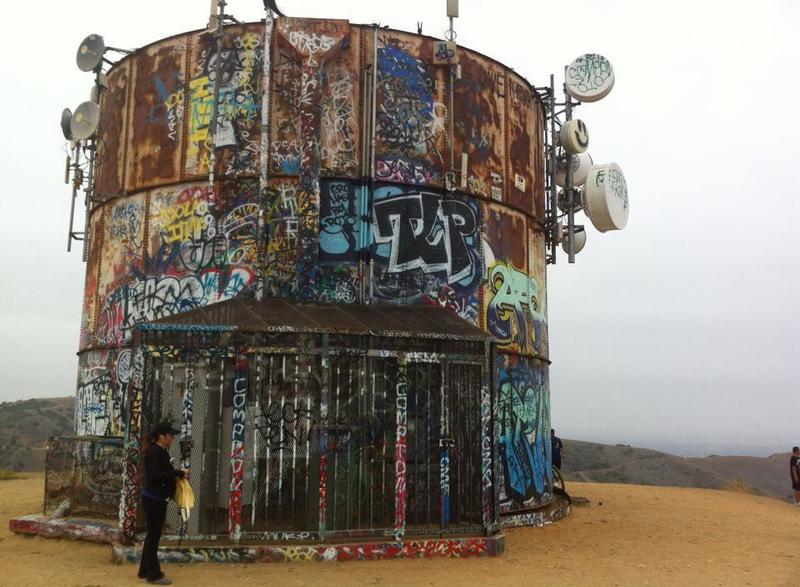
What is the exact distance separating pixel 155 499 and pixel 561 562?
21.3 feet

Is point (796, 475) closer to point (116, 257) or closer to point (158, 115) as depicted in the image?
point (116, 257)

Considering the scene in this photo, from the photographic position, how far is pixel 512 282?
16.6m

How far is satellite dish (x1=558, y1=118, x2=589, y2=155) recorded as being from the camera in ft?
61.8

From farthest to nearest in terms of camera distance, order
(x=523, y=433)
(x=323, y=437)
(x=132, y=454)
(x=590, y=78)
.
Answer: (x=590, y=78), (x=523, y=433), (x=323, y=437), (x=132, y=454)

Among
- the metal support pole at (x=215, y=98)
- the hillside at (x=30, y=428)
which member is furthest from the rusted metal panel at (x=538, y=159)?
the hillside at (x=30, y=428)

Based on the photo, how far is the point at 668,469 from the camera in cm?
4016

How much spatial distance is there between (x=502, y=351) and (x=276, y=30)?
835 cm

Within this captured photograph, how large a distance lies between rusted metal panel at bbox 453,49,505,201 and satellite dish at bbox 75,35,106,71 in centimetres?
828

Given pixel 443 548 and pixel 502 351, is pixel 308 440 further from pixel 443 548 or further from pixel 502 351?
pixel 502 351

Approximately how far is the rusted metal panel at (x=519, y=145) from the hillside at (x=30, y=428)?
1238 inches

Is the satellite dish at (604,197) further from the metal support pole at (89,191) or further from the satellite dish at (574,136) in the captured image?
the metal support pole at (89,191)

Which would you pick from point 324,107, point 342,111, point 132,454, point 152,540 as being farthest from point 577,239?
point 152,540

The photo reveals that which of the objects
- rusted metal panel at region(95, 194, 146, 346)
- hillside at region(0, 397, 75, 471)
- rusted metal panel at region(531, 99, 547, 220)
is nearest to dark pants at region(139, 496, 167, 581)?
rusted metal panel at region(95, 194, 146, 346)

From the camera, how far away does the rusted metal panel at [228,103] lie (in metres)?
14.8
